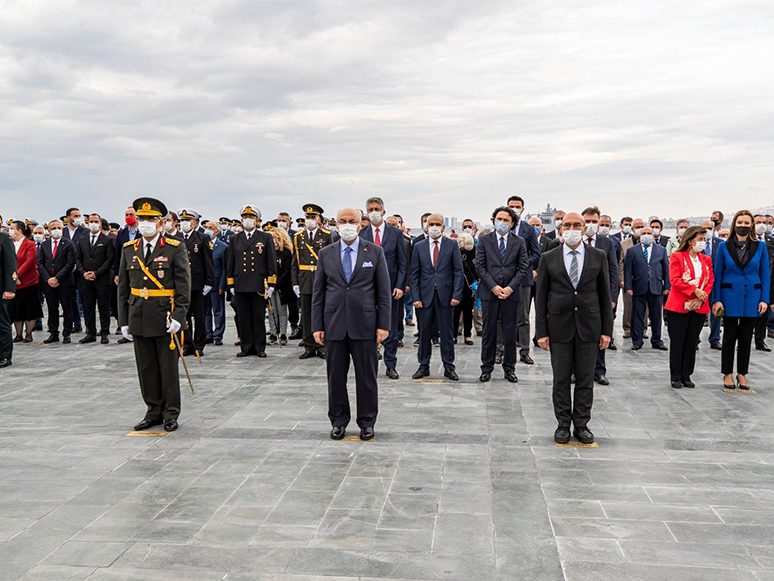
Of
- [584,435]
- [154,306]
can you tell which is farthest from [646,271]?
[154,306]

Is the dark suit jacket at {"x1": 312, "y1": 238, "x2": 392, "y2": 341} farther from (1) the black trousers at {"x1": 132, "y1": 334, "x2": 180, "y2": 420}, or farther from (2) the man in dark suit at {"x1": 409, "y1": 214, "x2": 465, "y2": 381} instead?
(2) the man in dark suit at {"x1": 409, "y1": 214, "x2": 465, "y2": 381}

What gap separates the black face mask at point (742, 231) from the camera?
7974 mm

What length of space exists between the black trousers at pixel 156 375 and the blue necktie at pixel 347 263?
71.5 inches

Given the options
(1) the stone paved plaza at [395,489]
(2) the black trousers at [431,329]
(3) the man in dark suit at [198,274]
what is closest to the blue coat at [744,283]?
(1) the stone paved plaza at [395,489]

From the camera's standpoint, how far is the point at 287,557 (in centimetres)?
369

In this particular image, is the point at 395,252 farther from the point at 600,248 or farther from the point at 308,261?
the point at 600,248

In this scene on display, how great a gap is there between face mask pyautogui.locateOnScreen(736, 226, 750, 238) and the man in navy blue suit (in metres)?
4.06

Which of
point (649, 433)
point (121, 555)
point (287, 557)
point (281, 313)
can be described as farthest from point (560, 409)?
point (281, 313)

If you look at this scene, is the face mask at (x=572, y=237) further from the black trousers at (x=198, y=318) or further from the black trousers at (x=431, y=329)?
the black trousers at (x=198, y=318)

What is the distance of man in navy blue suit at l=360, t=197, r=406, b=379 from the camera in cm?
888

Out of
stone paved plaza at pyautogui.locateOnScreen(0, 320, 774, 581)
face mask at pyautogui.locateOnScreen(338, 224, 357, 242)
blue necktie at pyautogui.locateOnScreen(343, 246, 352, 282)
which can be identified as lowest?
stone paved plaza at pyautogui.locateOnScreen(0, 320, 774, 581)

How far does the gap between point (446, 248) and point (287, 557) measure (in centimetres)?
553

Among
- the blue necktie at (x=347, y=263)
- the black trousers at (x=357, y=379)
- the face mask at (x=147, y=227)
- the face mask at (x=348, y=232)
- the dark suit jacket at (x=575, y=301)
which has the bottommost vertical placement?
the black trousers at (x=357, y=379)

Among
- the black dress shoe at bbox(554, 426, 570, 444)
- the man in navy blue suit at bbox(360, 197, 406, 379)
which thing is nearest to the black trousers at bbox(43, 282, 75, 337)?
the man in navy blue suit at bbox(360, 197, 406, 379)
